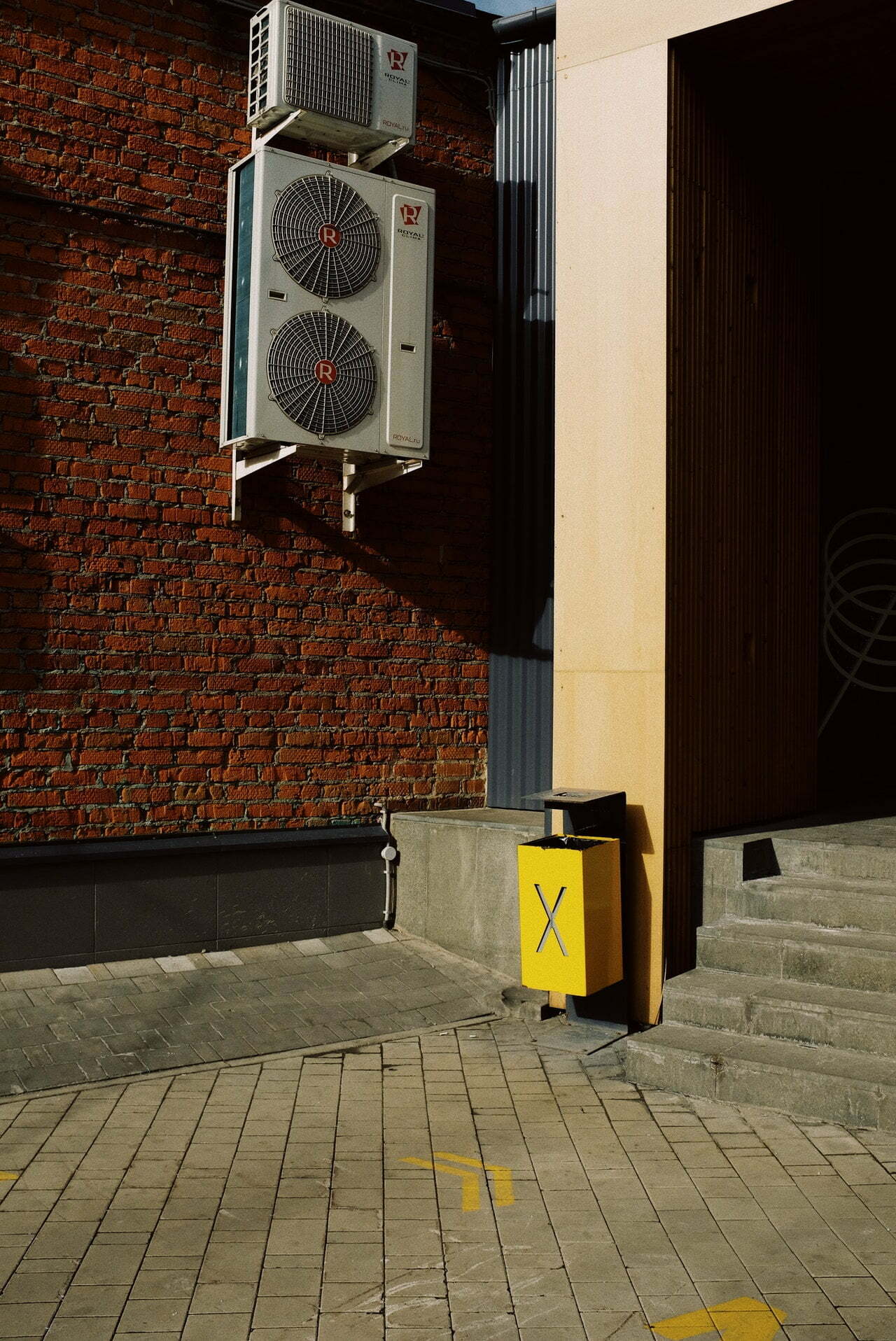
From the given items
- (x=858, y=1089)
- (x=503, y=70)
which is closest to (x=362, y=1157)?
(x=858, y=1089)

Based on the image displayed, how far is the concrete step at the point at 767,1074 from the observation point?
17.0 ft

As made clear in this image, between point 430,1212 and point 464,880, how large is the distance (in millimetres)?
3361

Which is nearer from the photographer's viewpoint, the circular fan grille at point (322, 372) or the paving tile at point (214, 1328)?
the paving tile at point (214, 1328)

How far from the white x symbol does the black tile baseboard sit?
1958mm

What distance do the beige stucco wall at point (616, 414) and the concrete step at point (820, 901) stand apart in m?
0.51

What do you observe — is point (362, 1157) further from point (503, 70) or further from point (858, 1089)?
point (503, 70)

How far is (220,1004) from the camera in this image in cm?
660

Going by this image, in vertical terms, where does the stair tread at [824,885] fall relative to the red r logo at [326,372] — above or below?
below

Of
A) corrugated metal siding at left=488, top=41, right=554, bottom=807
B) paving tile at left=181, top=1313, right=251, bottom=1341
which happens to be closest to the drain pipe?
corrugated metal siding at left=488, top=41, right=554, bottom=807

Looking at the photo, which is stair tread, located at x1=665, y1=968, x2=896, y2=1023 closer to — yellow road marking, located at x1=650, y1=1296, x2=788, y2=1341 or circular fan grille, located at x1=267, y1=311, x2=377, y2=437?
yellow road marking, located at x1=650, y1=1296, x2=788, y2=1341

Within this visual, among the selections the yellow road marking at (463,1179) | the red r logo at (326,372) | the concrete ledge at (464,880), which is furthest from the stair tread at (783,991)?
the red r logo at (326,372)

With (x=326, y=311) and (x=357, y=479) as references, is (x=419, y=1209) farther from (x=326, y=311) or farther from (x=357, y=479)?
(x=326, y=311)

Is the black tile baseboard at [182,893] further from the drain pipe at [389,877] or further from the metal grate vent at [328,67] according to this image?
the metal grate vent at [328,67]

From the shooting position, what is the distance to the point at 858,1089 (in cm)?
517
